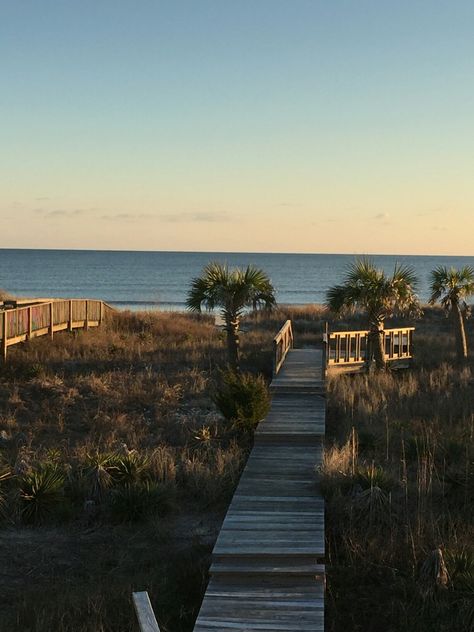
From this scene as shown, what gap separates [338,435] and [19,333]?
434 inches

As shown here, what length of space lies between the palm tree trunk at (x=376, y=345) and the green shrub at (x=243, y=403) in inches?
307

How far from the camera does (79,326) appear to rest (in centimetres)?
2620

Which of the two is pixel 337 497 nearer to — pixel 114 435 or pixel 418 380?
pixel 114 435

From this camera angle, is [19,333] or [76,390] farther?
[19,333]

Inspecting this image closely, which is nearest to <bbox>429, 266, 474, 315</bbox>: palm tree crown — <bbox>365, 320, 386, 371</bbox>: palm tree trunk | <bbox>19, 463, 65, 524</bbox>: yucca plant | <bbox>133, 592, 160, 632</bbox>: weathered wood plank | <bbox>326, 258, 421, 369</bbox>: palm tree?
<bbox>326, 258, 421, 369</bbox>: palm tree

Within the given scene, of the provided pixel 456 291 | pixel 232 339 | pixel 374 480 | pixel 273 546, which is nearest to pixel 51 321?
pixel 232 339

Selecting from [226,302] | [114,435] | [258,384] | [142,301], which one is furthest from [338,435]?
[142,301]

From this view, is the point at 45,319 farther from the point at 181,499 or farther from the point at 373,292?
the point at 181,499

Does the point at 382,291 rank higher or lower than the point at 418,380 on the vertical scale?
higher

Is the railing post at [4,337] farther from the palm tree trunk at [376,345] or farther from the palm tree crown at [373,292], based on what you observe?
the palm tree trunk at [376,345]

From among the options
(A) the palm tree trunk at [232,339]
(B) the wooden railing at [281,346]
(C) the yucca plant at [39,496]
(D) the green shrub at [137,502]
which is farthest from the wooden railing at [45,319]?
(D) the green shrub at [137,502]

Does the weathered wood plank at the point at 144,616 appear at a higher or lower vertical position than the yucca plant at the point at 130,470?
higher

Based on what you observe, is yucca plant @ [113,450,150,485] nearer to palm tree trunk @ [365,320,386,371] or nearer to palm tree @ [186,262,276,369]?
palm tree @ [186,262,276,369]

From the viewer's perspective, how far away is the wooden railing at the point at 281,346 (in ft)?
57.7
